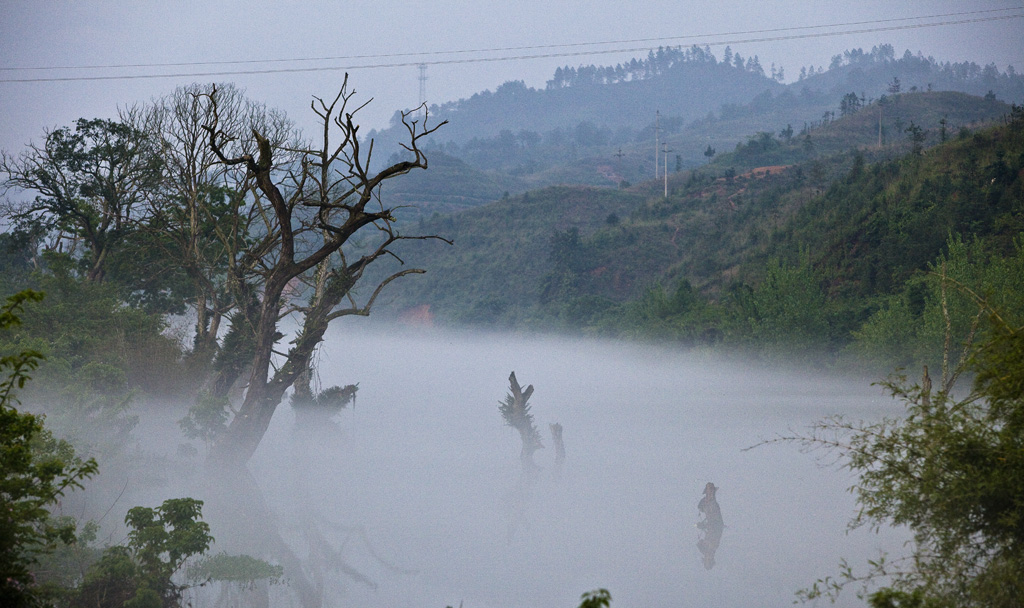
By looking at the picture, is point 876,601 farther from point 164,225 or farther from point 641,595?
point 164,225

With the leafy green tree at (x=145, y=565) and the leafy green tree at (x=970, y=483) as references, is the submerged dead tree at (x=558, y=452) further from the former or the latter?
the leafy green tree at (x=970, y=483)

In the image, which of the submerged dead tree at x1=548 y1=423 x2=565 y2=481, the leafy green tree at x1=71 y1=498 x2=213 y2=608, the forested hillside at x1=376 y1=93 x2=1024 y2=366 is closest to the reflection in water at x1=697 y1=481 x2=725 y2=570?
the forested hillside at x1=376 y1=93 x2=1024 y2=366

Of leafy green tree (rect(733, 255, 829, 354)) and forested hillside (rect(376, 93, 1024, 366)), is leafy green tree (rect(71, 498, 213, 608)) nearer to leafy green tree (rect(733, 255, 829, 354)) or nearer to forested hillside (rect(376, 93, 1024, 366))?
forested hillside (rect(376, 93, 1024, 366))

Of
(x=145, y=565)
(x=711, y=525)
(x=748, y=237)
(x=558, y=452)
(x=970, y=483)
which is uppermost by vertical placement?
(x=748, y=237)

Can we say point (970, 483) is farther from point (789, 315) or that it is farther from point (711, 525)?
point (789, 315)

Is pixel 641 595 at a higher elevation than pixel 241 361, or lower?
lower

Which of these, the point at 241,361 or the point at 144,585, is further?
the point at 241,361

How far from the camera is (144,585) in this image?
9055mm

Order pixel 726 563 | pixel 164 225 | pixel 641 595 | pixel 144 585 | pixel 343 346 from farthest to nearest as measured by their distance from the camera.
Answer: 1. pixel 343 346
2. pixel 164 225
3. pixel 726 563
4. pixel 641 595
5. pixel 144 585

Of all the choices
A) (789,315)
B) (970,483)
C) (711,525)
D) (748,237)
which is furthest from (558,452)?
(748,237)

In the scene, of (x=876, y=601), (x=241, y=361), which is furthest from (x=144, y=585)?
(x=241, y=361)

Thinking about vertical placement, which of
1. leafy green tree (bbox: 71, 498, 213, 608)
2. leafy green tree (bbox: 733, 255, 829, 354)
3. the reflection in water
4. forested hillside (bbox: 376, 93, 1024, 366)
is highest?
forested hillside (bbox: 376, 93, 1024, 366)

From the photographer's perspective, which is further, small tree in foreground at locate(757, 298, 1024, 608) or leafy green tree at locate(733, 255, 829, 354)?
leafy green tree at locate(733, 255, 829, 354)

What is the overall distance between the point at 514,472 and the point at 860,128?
95.0m
